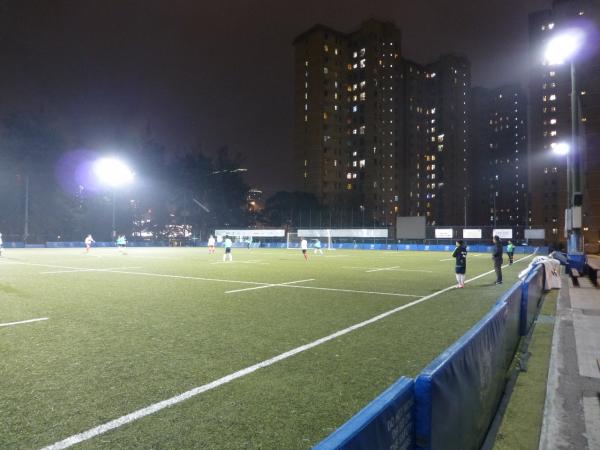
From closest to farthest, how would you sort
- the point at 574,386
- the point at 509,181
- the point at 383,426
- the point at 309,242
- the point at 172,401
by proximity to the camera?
the point at 383,426, the point at 172,401, the point at 574,386, the point at 309,242, the point at 509,181

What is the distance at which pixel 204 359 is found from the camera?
6.14 metres

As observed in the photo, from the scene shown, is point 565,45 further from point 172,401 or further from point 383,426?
point 383,426

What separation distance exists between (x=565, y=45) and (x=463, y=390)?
65.2 feet

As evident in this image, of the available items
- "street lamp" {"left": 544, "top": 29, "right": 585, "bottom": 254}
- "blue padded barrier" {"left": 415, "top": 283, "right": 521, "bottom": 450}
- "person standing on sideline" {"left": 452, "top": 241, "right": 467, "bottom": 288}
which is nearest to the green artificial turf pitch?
"blue padded barrier" {"left": 415, "top": 283, "right": 521, "bottom": 450}

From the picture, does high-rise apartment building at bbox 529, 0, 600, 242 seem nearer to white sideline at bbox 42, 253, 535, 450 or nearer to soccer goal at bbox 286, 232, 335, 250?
soccer goal at bbox 286, 232, 335, 250

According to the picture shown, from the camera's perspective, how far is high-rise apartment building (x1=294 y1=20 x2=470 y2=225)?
129m

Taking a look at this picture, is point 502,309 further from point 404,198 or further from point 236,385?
point 404,198

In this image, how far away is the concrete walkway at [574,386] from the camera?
13.3 feet

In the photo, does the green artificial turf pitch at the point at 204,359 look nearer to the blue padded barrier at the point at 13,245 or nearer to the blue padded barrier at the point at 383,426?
the blue padded barrier at the point at 383,426

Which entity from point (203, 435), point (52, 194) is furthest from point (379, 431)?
point (52, 194)

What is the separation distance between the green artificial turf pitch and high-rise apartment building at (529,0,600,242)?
328 feet

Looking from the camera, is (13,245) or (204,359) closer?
(204,359)

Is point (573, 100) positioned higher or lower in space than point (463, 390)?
higher

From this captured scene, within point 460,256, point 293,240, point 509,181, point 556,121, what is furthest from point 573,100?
point 509,181
